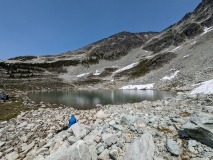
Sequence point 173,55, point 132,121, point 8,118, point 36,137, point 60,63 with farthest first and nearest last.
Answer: point 60,63
point 173,55
point 8,118
point 36,137
point 132,121

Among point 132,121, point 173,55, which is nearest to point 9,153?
point 132,121

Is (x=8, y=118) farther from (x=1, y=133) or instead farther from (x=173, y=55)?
(x=173, y=55)

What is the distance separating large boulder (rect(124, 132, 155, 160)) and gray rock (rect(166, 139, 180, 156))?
26.7 inches

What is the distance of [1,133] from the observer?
39.2 feet

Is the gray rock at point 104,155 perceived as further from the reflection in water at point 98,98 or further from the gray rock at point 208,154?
the reflection in water at point 98,98

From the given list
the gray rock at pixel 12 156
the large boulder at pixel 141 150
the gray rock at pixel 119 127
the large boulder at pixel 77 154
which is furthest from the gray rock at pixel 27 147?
the large boulder at pixel 141 150

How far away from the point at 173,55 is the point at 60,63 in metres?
116

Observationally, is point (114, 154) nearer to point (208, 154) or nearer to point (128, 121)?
point (128, 121)

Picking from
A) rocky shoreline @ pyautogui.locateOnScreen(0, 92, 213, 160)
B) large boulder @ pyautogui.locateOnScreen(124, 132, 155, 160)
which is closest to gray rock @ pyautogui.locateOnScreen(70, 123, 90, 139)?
rocky shoreline @ pyautogui.locateOnScreen(0, 92, 213, 160)

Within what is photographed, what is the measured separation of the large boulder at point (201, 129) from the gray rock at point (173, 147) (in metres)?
0.96

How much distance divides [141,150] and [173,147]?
1456 millimetres

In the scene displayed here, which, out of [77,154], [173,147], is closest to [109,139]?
[77,154]

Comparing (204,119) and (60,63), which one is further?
(60,63)

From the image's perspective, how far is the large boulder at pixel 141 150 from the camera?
17.9 feet
